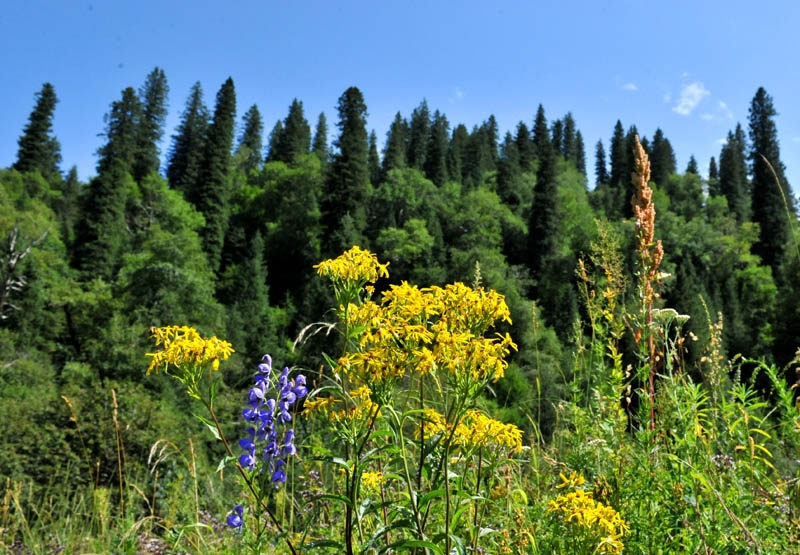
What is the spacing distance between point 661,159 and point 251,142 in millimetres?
44318

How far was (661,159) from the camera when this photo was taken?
5941 centimetres

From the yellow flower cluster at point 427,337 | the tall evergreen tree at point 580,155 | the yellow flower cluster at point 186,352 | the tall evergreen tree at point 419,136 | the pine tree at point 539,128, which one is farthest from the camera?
the tall evergreen tree at point 580,155

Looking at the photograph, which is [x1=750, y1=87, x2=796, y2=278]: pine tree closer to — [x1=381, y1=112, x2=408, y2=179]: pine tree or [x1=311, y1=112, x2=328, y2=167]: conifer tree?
[x1=381, y1=112, x2=408, y2=179]: pine tree

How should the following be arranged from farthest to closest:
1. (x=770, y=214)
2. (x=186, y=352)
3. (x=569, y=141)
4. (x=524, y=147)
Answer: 1. (x=569, y=141)
2. (x=524, y=147)
3. (x=770, y=214)
4. (x=186, y=352)

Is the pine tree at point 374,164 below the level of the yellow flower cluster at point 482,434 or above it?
above

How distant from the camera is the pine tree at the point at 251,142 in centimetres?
6181

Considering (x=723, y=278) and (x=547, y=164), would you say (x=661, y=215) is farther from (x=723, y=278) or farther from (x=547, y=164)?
(x=547, y=164)

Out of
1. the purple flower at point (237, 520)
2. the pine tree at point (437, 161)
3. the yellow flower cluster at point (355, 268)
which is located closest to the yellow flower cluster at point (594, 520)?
the yellow flower cluster at point (355, 268)

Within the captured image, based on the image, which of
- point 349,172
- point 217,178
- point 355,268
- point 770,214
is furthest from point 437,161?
point 355,268

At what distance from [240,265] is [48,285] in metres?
12.2

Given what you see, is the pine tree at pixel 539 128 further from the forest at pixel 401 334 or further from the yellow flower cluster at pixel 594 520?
the yellow flower cluster at pixel 594 520

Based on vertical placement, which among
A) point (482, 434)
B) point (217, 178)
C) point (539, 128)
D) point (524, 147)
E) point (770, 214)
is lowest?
point (482, 434)

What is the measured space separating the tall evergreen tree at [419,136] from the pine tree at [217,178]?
65.6 ft

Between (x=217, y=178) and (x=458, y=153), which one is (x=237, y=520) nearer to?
(x=217, y=178)
